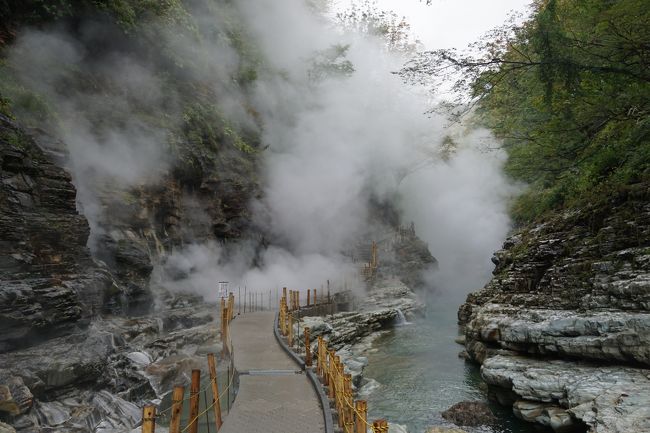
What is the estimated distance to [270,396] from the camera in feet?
22.5

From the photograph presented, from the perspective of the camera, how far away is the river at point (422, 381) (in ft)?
29.9

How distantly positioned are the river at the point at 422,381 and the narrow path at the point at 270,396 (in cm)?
272

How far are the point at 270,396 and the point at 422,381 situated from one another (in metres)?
6.39

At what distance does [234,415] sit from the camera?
235 inches

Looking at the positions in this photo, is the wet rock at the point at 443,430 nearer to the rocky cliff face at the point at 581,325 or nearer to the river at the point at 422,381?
the river at the point at 422,381

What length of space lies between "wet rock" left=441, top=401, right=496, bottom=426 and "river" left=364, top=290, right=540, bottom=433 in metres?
0.17

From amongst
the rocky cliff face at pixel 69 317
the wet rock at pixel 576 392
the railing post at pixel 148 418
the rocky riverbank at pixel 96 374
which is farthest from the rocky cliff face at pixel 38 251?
the wet rock at pixel 576 392

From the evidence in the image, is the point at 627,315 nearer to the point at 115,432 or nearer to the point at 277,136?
the point at 115,432

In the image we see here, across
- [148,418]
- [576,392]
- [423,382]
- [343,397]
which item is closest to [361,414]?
[343,397]

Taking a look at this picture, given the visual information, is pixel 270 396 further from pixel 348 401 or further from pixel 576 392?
pixel 576 392

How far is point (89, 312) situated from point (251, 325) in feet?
16.6

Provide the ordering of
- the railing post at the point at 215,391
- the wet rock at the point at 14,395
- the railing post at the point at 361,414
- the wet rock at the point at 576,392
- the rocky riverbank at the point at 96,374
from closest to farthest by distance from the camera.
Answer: the railing post at the point at 361,414, the railing post at the point at 215,391, the wet rock at the point at 576,392, the wet rock at the point at 14,395, the rocky riverbank at the point at 96,374

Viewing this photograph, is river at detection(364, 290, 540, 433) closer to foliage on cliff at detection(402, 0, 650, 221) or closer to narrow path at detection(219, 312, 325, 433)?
narrow path at detection(219, 312, 325, 433)

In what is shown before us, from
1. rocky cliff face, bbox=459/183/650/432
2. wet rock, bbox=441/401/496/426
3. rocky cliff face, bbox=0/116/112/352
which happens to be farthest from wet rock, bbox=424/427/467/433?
rocky cliff face, bbox=0/116/112/352
